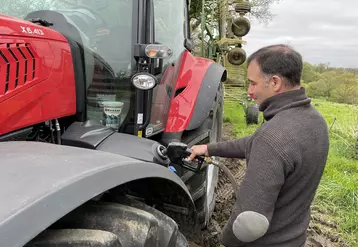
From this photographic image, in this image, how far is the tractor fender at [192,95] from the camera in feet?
8.64

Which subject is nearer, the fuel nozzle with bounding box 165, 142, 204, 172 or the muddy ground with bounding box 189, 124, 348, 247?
the fuel nozzle with bounding box 165, 142, 204, 172

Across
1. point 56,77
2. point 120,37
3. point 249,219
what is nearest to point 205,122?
point 120,37

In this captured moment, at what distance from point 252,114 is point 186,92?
4.88m

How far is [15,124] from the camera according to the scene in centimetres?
164

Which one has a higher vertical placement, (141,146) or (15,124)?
(15,124)

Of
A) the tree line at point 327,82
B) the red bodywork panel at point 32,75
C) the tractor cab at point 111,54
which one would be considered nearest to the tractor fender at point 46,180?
the red bodywork panel at point 32,75

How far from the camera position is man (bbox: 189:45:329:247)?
1.39 m

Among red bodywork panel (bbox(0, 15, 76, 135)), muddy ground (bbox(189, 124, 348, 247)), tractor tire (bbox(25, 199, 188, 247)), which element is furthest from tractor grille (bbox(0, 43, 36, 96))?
muddy ground (bbox(189, 124, 348, 247))

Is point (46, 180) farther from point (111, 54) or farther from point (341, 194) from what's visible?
point (341, 194)

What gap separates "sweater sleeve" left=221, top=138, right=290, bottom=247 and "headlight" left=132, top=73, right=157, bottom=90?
812 millimetres

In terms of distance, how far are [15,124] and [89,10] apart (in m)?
0.85

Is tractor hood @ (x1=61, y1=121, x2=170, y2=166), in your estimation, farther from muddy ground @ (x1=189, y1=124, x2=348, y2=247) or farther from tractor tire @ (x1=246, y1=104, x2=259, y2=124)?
tractor tire @ (x1=246, y1=104, x2=259, y2=124)

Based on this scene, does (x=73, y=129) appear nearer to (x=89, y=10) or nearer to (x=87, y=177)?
(x=89, y=10)

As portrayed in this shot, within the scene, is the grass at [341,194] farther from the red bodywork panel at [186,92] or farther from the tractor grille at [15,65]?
the tractor grille at [15,65]
